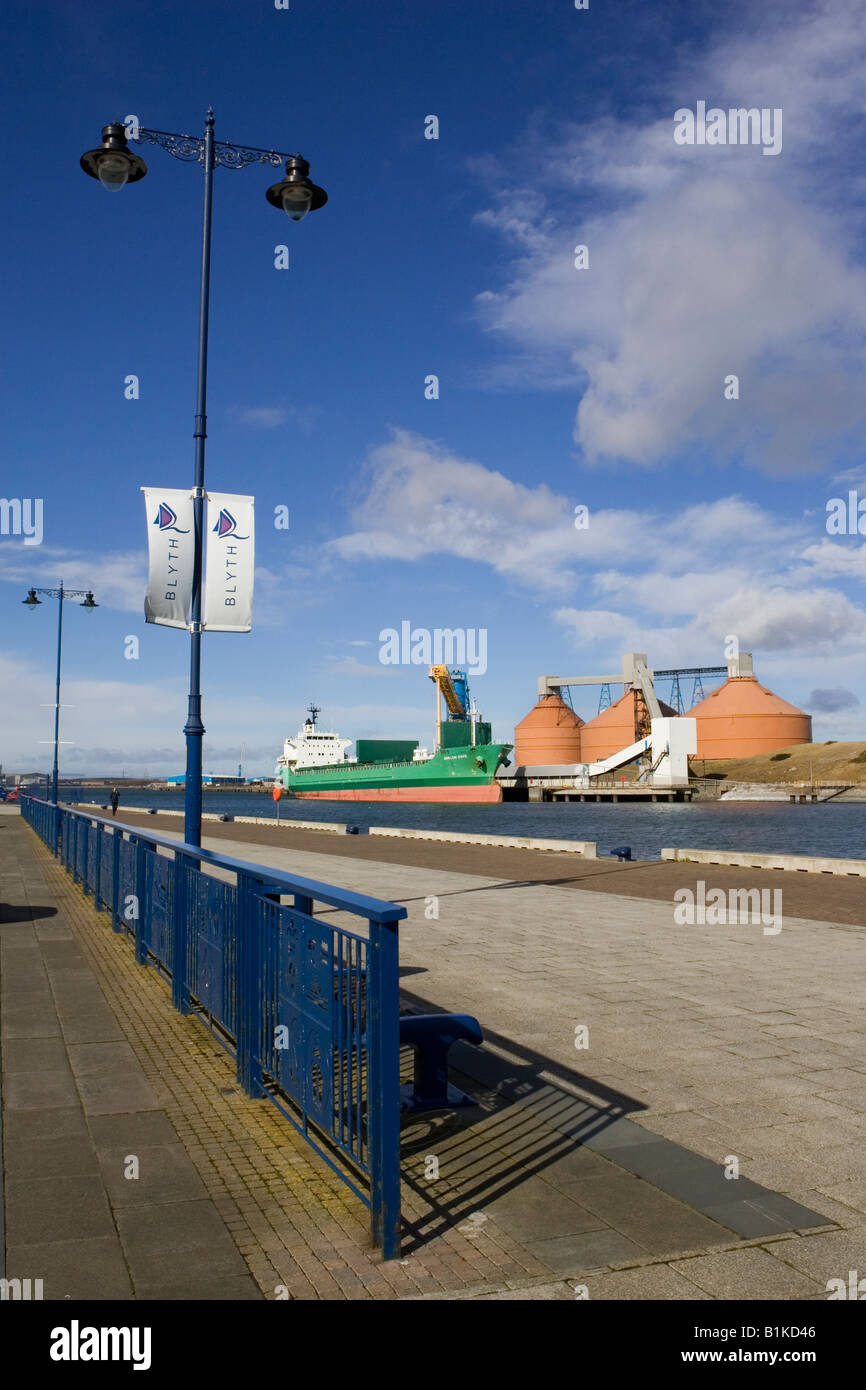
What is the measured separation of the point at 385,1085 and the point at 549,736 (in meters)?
133

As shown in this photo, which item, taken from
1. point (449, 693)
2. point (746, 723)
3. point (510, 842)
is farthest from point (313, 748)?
point (510, 842)

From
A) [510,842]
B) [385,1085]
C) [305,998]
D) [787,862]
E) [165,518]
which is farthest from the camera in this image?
[510,842]

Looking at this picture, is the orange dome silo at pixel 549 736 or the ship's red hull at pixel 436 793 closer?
the ship's red hull at pixel 436 793

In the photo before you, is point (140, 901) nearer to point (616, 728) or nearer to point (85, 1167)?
point (85, 1167)

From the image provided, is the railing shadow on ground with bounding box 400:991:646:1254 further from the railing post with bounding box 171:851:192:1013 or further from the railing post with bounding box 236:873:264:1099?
the railing post with bounding box 171:851:192:1013

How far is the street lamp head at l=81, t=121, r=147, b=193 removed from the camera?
9.58 meters

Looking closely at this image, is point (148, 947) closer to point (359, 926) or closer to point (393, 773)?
point (359, 926)

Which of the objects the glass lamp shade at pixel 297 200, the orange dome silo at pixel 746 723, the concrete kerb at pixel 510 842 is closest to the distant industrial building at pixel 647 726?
the orange dome silo at pixel 746 723

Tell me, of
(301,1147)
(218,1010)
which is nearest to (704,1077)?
(301,1147)

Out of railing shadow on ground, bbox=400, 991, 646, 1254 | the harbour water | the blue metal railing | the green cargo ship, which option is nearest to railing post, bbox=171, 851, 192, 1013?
the blue metal railing

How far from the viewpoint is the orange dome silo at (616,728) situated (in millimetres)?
124875

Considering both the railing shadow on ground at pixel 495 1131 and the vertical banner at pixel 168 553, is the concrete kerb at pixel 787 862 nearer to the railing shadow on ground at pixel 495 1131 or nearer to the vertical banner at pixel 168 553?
the vertical banner at pixel 168 553

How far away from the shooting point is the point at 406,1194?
4012mm
